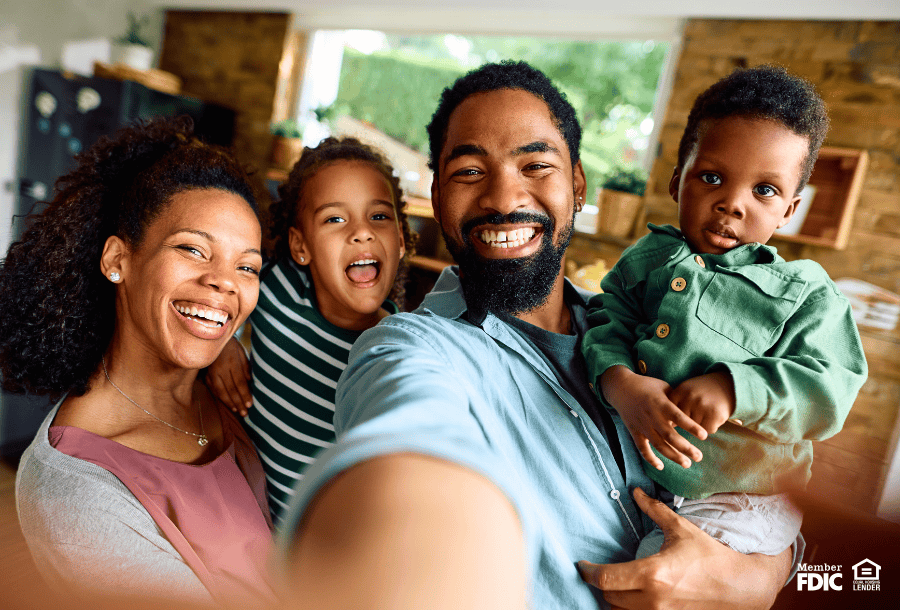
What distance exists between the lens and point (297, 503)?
0.43 m

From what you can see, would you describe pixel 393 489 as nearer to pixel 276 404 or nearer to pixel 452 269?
pixel 452 269

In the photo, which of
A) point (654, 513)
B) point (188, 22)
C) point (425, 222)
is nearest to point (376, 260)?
point (654, 513)

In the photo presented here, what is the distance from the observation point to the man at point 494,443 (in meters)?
0.39

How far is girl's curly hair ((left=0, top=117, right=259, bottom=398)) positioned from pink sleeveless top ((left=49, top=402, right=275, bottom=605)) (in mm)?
213

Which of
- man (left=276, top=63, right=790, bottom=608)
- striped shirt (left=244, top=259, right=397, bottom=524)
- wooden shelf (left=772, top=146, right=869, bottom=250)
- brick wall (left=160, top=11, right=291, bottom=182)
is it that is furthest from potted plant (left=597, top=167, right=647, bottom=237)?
brick wall (left=160, top=11, right=291, bottom=182)

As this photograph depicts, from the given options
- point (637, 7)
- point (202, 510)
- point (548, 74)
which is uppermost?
point (637, 7)

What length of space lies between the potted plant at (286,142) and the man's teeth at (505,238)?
3396mm

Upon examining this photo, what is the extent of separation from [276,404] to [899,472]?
3.05 meters

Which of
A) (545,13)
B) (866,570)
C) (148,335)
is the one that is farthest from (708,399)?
(545,13)

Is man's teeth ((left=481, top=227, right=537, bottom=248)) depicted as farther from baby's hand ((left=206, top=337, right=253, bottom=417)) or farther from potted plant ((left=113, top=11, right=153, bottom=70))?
potted plant ((left=113, top=11, right=153, bottom=70))

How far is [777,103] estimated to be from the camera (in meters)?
1.02

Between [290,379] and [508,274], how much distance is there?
Answer: 65 cm

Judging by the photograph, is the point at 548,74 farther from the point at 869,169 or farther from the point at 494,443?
the point at 494,443

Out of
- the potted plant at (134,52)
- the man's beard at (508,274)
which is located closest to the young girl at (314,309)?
the man's beard at (508,274)
